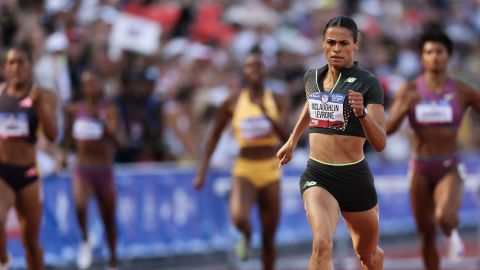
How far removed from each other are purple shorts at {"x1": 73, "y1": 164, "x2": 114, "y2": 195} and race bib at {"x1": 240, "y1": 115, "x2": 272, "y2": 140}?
2.70 metres

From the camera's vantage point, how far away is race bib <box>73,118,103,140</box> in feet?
50.3

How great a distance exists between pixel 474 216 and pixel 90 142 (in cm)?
984

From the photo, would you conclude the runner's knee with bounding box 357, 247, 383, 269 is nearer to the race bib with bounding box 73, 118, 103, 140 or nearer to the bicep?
the bicep

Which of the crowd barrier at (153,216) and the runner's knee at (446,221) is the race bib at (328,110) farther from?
the crowd barrier at (153,216)

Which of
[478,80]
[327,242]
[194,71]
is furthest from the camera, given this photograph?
[478,80]

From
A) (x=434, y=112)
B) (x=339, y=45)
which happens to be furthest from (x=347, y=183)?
(x=434, y=112)

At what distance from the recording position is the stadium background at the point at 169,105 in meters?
16.1

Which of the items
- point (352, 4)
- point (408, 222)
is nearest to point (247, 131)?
point (408, 222)

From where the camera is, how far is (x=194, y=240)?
669 inches

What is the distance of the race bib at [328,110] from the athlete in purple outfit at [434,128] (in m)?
3.43

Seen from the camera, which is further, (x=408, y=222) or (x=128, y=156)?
(x=408, y=222)

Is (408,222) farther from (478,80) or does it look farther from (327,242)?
(327,242)

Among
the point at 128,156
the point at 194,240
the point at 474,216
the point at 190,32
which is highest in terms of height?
the point at 190,32

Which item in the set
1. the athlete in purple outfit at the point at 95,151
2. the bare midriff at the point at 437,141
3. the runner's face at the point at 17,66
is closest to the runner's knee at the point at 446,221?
the bare midriff at the point at 437,141
